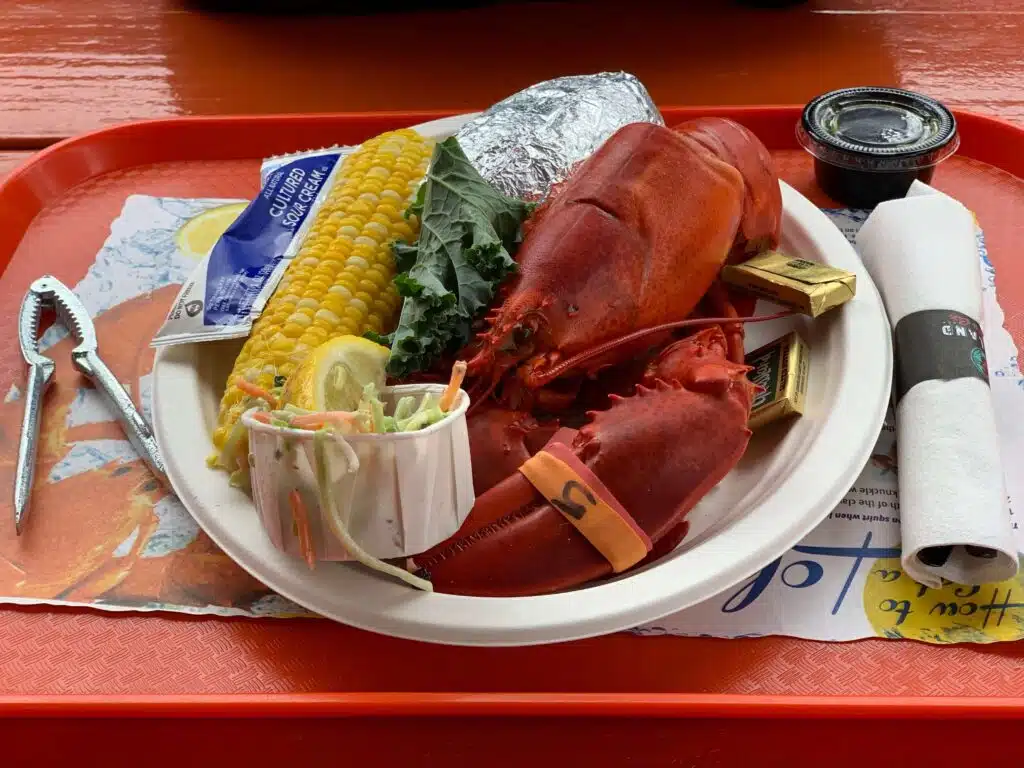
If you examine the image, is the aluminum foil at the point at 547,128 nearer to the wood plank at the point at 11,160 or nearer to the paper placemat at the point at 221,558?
the paper placemat at the point at 221,558

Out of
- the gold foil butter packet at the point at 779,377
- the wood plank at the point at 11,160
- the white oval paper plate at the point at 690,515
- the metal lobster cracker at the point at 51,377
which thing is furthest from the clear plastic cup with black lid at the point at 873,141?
the wood plank at the point at 11,160

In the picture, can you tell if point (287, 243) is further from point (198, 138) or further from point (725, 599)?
point (725, 599)

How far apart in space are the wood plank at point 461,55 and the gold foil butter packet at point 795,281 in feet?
2.43

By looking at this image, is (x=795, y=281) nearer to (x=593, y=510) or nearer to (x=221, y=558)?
(x=593, y=510)

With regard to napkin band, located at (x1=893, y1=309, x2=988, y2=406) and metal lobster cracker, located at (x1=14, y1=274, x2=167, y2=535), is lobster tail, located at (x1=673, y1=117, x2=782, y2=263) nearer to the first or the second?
napkin band, located at (x1=893, y1=309, x2=988, y2=406)

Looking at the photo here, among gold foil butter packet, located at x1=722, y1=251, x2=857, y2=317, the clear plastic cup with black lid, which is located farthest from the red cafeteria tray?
the clear plastic cup with black lid

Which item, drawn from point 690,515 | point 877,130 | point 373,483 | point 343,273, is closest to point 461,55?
point 877,130

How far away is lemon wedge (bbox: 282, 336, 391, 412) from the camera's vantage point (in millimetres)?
833

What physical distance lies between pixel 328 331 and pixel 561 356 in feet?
0.86

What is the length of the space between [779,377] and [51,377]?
0.91 metres

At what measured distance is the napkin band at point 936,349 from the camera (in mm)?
1083

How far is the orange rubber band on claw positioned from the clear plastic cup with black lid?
83cm

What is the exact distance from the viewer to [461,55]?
6.78 ft

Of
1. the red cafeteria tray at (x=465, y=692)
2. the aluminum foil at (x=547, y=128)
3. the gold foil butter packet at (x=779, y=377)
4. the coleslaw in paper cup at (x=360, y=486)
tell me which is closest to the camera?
the coleslaw in paper cup at (x=360, y=486)
